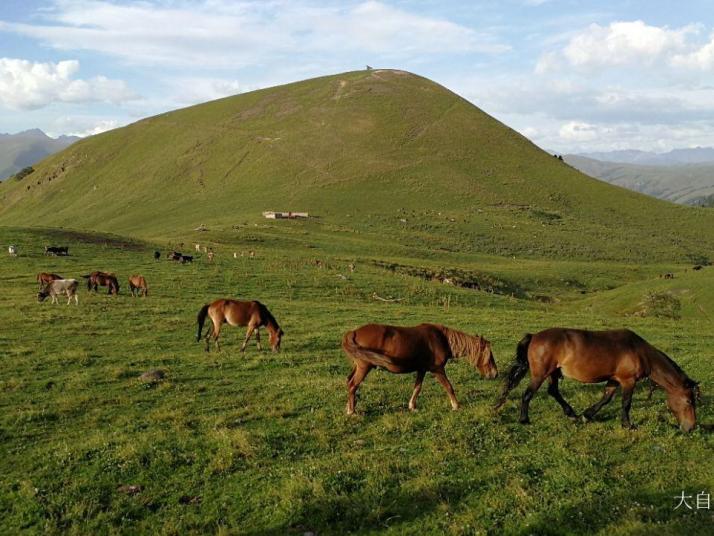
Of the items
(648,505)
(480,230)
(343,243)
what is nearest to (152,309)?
(648,505)

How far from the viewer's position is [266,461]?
10156 mm

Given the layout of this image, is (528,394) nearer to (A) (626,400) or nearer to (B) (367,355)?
(A) (626,400)

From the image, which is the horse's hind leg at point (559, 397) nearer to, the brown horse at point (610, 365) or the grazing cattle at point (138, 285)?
the brown horse at point (610, 365)

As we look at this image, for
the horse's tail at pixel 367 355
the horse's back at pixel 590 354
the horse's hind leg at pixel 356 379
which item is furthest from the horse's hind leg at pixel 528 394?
the horse's hind leg at pixel 356 379

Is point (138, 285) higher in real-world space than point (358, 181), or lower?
lower

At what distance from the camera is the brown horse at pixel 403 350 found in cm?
1206

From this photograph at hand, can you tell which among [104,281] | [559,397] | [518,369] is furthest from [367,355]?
[104,281]

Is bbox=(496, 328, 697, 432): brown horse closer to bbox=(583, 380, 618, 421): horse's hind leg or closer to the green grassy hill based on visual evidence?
bbox=(583, 380, 618, 421): horse's hind leg

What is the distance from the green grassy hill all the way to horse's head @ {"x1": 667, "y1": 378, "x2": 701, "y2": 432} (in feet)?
211

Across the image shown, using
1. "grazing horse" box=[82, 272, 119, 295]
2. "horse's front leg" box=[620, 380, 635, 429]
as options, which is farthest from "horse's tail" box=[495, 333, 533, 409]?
"grazing horse" box=[82, 272, 119, 295]

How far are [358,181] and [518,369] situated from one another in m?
97.5

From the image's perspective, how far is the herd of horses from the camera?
11000mm

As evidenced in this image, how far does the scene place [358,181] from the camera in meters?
108

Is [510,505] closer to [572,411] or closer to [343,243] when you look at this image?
[572,411]
